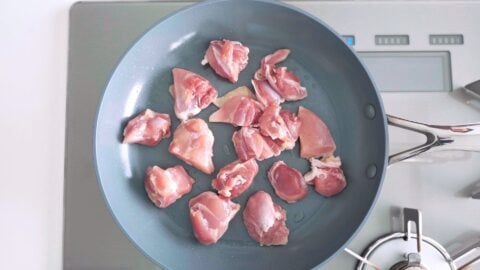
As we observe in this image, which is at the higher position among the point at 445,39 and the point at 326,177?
the point at 445,39

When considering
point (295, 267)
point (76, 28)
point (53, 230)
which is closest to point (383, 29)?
point (295, 267)

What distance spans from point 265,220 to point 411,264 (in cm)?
22

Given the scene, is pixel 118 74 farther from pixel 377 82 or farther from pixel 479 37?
pixel 479 37

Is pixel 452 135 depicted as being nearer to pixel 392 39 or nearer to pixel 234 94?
pixel 392 39

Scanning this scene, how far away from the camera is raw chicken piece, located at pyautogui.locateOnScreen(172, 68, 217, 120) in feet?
2.40

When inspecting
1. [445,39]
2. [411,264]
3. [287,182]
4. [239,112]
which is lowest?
[411,264]

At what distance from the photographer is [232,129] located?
2.50ft

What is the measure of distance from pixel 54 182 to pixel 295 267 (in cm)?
42

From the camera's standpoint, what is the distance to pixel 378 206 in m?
0.74

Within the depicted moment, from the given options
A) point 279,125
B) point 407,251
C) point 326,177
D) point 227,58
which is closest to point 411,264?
point 407,251

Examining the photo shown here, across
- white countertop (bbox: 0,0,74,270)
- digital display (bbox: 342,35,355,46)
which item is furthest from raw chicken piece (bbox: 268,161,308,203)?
white countertop (bbox: 0,0,74,270)

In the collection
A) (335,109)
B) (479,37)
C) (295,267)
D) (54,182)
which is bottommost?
(295,267)

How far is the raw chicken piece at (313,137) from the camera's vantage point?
2.44ft

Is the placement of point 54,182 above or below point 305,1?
below
